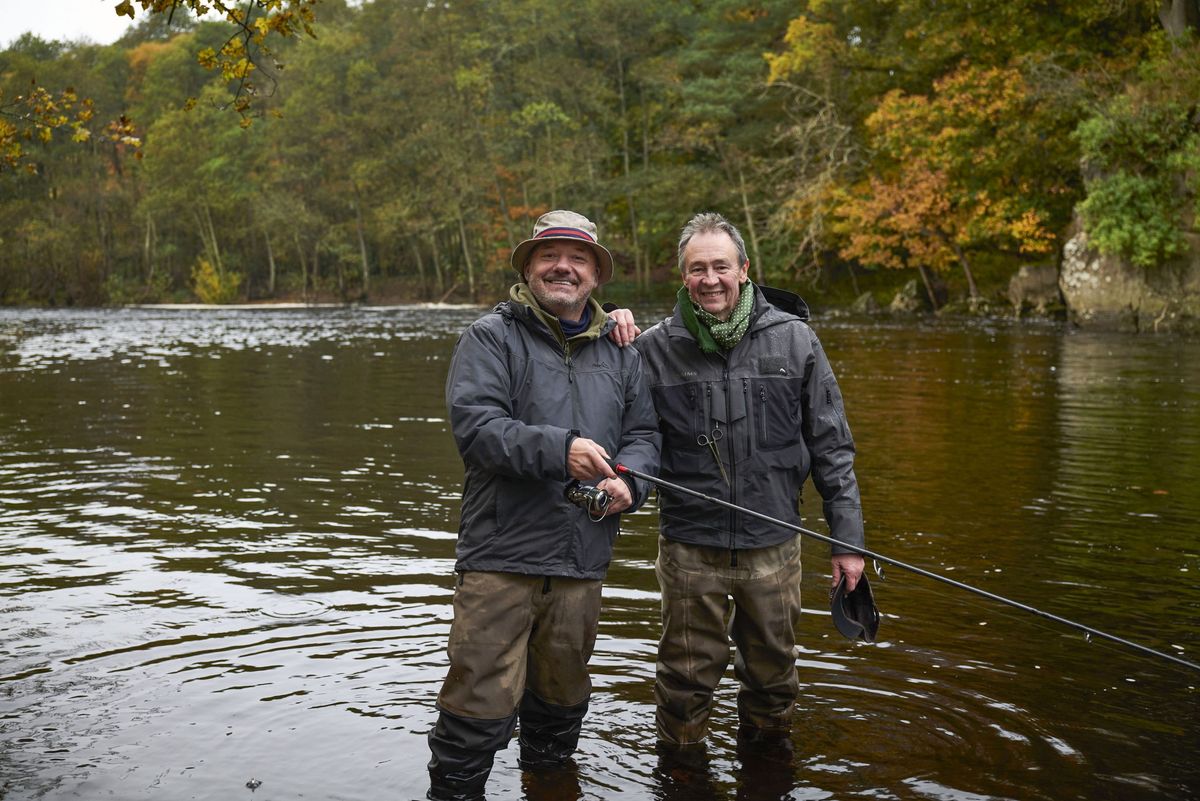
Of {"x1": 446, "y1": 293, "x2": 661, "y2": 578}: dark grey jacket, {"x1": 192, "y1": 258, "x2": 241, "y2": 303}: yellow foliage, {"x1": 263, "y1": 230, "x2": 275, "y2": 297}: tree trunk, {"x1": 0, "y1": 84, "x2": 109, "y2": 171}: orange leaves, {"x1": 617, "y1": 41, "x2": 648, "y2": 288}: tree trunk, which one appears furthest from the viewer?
{"x1": 263, "y1": 230, "x2": 275, "y2": 297}: tree trunk

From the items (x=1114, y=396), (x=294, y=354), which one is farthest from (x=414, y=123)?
(x=1114, y=396)

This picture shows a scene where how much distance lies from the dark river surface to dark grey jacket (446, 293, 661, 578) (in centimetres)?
100

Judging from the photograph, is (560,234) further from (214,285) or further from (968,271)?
(214,285)

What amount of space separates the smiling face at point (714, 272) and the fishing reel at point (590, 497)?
0.92 meters

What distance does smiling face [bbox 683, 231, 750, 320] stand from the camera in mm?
4395

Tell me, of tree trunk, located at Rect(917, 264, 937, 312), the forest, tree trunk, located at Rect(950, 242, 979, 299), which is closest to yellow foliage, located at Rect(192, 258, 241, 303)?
the forest

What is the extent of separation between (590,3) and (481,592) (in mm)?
52810

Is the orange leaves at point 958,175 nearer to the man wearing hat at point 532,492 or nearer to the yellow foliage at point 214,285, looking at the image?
the man wearing hat at point 532,492

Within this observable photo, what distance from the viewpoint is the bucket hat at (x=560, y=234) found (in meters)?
4.11

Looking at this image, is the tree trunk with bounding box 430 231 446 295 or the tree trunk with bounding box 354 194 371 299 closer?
Answer: the tree trunk with bounding box 430 231 446 295

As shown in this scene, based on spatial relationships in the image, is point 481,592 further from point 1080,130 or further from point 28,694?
point 1080,130

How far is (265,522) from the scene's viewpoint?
30.3ft

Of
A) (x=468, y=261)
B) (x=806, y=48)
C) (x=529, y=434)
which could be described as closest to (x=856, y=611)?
(x=529, y=434)

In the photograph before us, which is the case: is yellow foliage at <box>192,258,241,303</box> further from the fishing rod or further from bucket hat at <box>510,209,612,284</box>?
the fishing rod
